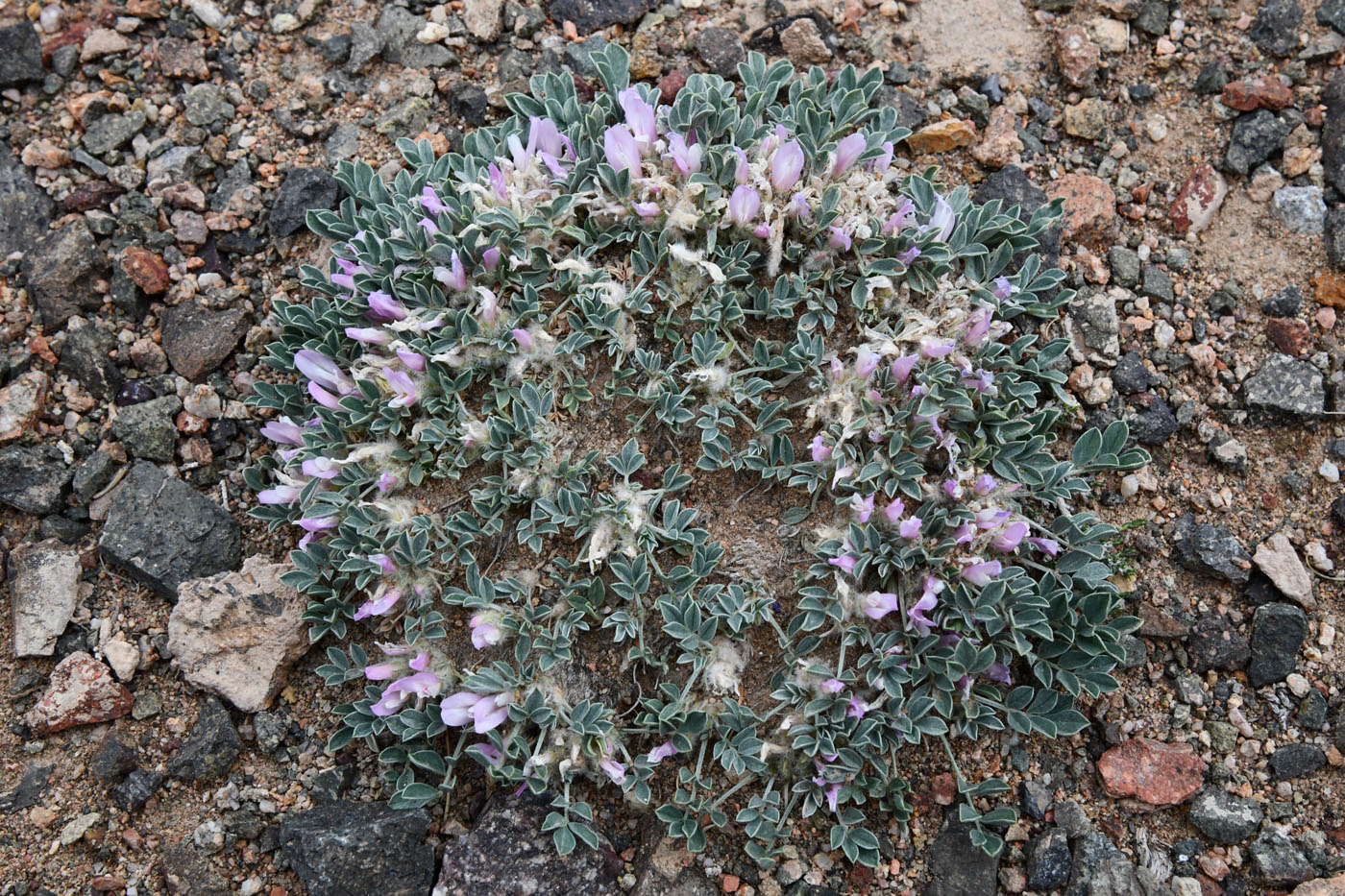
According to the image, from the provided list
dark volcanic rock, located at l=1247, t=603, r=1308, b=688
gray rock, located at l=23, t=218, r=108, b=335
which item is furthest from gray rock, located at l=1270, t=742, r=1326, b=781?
gray rock, located at l=23, t=218, r=108, b=335

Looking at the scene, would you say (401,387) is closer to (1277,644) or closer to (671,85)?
(671,85)

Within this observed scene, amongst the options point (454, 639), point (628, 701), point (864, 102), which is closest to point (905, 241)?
point (864, 102)

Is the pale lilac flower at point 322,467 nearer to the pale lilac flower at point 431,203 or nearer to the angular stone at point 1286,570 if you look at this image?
the pale lilac flower at point 431,203

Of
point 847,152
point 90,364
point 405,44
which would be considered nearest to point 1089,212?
point 847,152

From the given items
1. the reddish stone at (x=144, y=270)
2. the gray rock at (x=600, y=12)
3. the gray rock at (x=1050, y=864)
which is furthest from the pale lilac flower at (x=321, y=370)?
the gray rock at (x=1050, y=864)

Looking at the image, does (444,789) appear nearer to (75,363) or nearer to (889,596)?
(889,596)

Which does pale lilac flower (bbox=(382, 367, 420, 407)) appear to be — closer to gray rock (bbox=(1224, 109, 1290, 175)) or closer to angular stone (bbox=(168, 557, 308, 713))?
angular stone (bbox=(168, 557, 308, 713))
